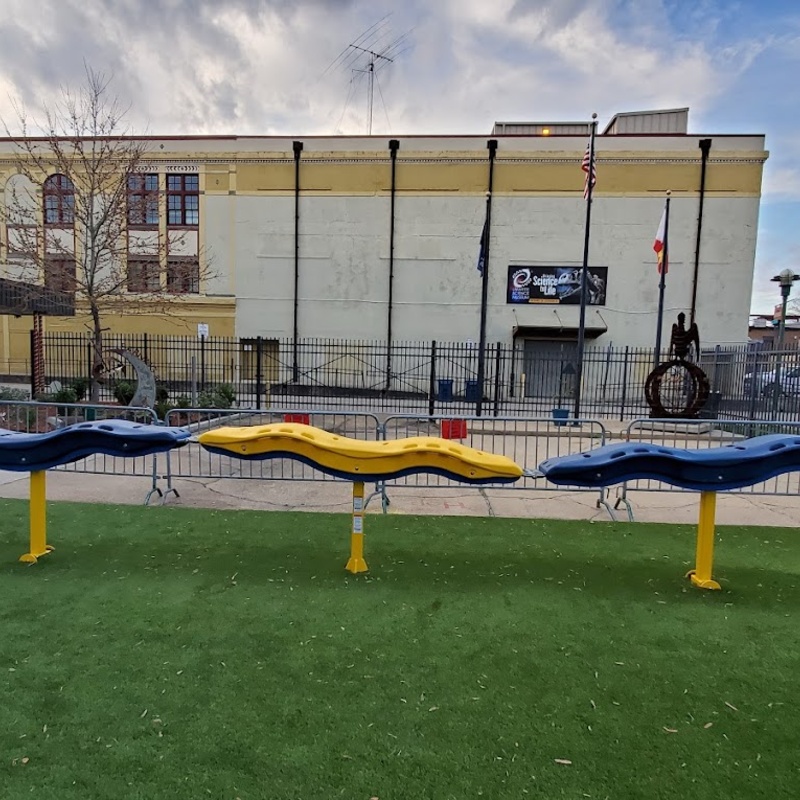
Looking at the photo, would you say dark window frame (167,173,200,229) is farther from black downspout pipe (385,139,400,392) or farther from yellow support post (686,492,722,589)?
yellow support post (686,492,722,589)

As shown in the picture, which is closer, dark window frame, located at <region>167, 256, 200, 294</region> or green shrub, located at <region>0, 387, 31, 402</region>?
green shrub, located at <region>0, 387, 31, 402</region>

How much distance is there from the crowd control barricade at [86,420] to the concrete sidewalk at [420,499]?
19 centimetres

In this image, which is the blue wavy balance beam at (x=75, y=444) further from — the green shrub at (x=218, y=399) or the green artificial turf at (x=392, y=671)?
the green shrub at (x=218, y=399)

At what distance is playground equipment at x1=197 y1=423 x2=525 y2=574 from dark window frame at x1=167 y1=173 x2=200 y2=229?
2546 cm

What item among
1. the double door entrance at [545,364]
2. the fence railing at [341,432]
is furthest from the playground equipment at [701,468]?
the double door entrance at [545,364]

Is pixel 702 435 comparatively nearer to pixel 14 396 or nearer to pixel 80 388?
pixel 80 388

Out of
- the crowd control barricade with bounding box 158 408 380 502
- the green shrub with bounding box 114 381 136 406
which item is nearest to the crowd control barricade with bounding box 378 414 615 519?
the crowd control barricade with bounding box 158 408 380 502

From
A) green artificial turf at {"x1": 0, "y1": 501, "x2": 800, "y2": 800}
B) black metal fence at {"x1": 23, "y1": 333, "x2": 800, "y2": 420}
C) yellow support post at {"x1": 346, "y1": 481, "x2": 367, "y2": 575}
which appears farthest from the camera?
black metal fence at {"x1": 23, "y1": 333, "x2": 800, "y2": 420}

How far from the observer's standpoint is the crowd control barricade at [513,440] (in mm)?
7496

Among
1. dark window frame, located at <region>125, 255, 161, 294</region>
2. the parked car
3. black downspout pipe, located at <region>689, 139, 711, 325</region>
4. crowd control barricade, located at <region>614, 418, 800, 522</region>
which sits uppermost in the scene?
black downspout pipe, located at <region>689, 139, 711, 325</region>

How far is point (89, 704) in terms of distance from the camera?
283 cm

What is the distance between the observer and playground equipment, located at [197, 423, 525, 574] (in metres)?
4.62

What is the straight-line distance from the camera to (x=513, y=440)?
13.0 metres

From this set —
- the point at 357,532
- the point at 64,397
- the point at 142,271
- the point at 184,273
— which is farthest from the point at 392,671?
the point at 184,273
